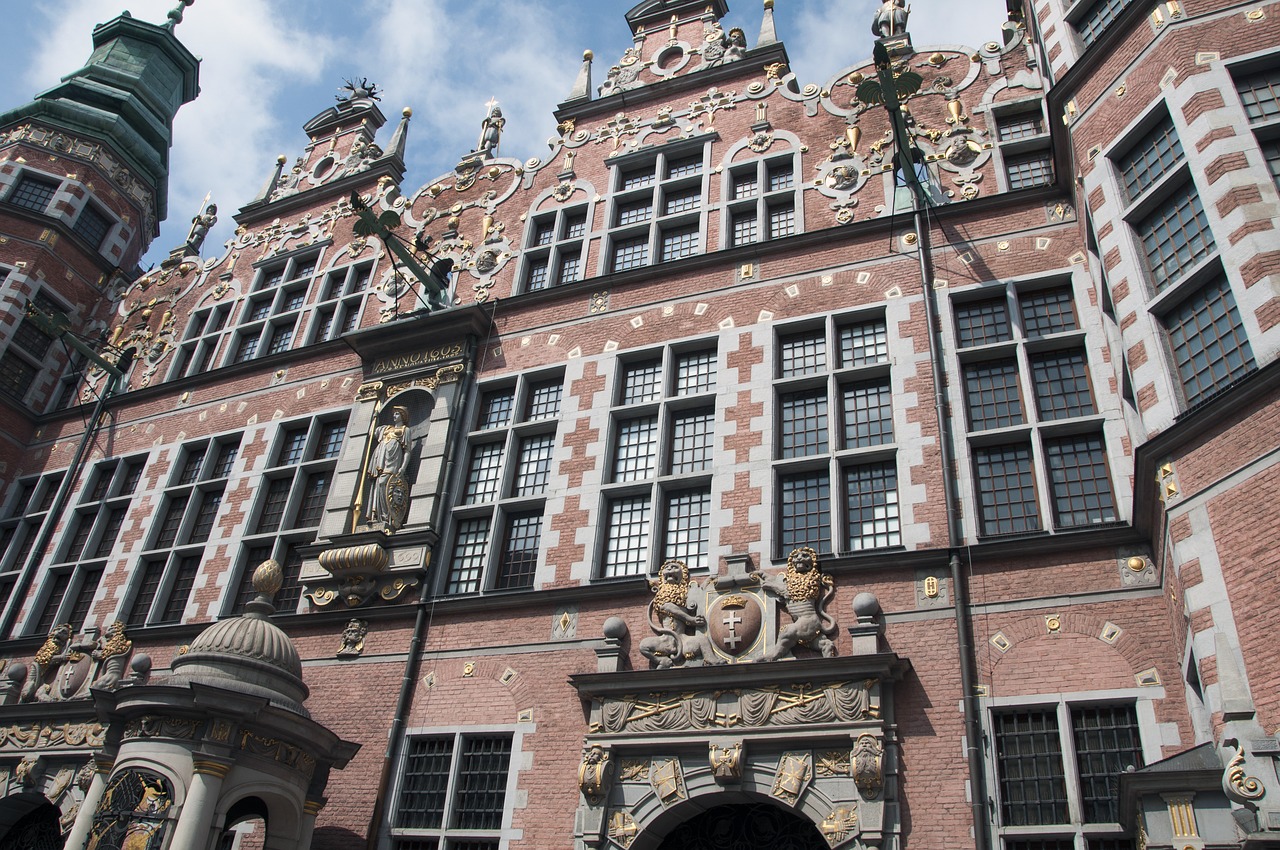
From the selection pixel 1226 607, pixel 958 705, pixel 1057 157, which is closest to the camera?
pixel 1226 607

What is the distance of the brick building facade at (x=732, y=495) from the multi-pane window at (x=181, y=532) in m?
0.10

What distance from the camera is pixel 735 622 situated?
14.9 metres

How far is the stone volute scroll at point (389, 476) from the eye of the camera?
63.1 ft

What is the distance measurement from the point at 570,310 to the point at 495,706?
8.02 m

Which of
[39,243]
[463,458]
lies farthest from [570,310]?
[39,243]

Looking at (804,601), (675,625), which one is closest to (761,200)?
(804,601)

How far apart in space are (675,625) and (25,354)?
2229cm

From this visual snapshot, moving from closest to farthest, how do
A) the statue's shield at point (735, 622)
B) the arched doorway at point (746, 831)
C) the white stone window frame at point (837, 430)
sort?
the arched doorway at point (746, 831) < the statue's shield at point (735, 622) < the white stone window frame at point (837, 430)

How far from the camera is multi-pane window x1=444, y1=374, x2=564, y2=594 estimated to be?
18.2 m

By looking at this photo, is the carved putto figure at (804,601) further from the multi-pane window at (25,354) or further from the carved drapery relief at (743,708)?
the multi-pane window at (25,354)

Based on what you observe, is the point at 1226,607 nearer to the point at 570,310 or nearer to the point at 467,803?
the point at 467,803

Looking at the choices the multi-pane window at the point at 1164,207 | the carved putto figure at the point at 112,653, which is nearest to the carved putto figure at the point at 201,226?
the carved putto figure at the point at 112,653

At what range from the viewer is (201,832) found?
550 inches

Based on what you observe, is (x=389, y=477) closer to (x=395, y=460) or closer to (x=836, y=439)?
(x=395, y=460)
